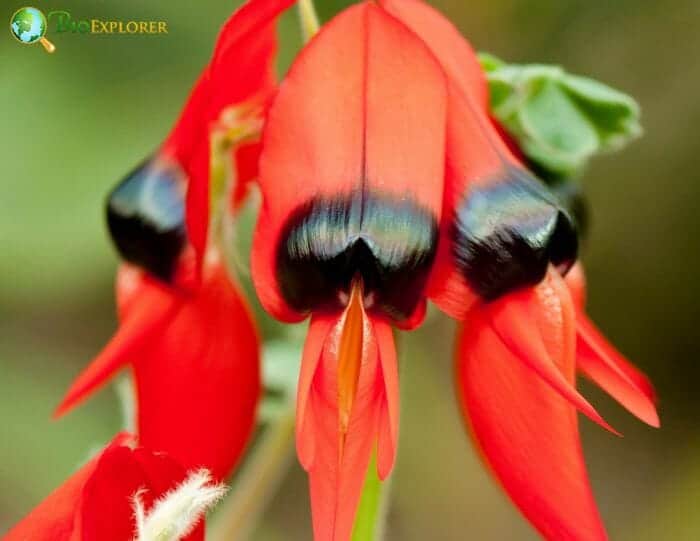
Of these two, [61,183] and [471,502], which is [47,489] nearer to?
[61,183]

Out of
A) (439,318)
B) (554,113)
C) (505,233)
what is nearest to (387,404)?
(505,233)

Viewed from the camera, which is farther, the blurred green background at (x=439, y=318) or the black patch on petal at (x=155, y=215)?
the blurred green background at (x=439, y=318)

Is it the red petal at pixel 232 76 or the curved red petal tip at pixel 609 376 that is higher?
the red petal at pixel 232 76

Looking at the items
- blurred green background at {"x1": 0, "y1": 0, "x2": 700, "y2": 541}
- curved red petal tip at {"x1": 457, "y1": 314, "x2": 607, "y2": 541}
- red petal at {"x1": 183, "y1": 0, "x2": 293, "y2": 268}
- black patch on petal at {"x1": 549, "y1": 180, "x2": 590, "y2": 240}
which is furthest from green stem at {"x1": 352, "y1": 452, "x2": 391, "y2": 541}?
blurred green background at {"x1": 0, "y1": 0, "x2": 700, "y2": 541}

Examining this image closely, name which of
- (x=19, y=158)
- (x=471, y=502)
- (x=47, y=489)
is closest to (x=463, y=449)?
(x=471, y=502)

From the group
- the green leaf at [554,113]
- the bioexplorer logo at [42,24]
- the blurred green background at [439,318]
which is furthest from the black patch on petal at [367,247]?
the blurred green background at [439,318]

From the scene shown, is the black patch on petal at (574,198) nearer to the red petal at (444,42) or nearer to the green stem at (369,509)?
the red petal at (444,42)
